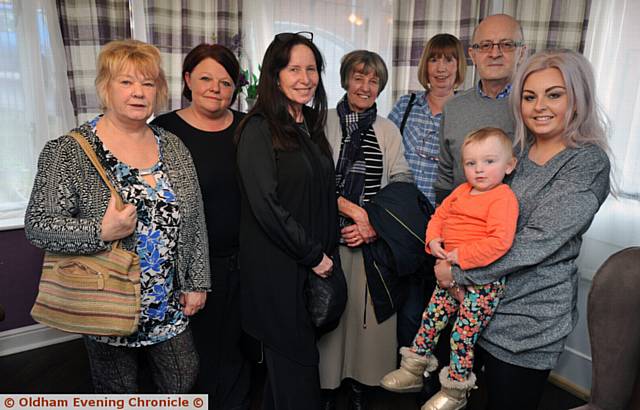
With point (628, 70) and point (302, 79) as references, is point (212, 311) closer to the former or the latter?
point (302, 79)

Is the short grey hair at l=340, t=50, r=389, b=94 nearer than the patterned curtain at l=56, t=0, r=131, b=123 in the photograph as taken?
Yes

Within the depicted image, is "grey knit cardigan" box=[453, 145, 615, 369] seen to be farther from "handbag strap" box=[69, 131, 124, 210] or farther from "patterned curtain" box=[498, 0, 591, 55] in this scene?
"patterned curtain" box=[498, 0, 591, 55]

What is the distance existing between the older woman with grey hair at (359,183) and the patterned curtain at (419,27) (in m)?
1.19

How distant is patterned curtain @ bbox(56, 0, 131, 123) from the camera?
264 centimetres

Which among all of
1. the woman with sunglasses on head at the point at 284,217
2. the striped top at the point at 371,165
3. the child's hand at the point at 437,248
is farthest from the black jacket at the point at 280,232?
the child's hand at the point at 437,248

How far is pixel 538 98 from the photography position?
1428 mm

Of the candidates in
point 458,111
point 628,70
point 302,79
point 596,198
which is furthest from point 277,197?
point 628,70

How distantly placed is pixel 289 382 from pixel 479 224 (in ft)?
2.88

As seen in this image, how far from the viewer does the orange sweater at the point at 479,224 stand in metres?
1.41

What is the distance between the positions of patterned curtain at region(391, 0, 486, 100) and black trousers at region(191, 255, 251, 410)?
6.34 feet

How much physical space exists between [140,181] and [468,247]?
1.05 meters

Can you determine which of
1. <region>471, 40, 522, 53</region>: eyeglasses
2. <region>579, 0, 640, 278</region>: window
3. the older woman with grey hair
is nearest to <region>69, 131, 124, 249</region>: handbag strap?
the older woman with grey hair

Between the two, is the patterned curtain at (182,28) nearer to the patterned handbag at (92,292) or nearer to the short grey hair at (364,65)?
Result: the short grey hair at (364,65)

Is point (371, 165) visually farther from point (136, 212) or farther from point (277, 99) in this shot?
point (136, 212)
